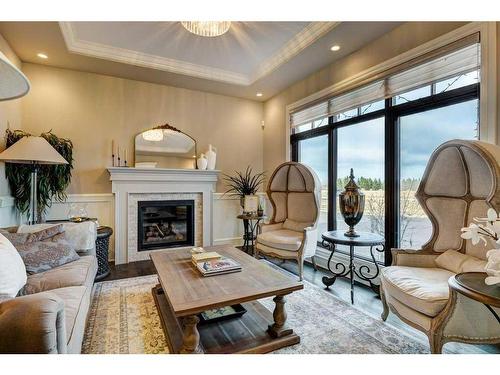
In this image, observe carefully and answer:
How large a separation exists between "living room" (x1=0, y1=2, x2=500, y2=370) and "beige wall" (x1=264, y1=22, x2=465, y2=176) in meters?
0.02

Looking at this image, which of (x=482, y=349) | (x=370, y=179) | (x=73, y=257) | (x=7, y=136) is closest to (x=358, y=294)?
(x=482, y=349)

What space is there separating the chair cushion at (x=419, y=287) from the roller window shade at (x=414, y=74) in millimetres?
1717

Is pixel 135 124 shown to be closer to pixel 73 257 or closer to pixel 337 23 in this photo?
pixel 73 257

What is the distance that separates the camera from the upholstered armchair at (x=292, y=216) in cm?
313

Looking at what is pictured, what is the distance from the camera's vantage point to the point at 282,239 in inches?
126

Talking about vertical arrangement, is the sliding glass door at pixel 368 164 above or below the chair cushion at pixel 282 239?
above

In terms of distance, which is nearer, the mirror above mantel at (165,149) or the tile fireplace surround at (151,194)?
the tile fireplace surround at (151,194)

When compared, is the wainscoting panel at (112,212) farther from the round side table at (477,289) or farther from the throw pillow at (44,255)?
the round side table at (477,289)

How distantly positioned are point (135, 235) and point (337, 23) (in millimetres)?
3791

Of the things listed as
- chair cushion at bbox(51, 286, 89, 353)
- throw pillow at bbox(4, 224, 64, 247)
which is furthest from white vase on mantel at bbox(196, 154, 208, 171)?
chair cushion at bbox(51, 286, 89, 353)

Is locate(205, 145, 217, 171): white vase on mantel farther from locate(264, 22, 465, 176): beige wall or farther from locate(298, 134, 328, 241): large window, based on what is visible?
locate(298, 134, 328, 241): large window

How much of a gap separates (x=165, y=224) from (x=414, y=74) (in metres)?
3.89

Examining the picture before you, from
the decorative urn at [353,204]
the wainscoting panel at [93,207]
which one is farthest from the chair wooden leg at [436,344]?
the wainscoting panel at [93,207]
